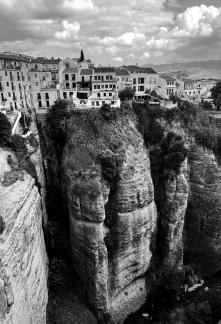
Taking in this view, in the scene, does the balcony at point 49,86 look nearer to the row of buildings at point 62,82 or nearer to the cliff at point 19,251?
the row of buildings at point 62,82

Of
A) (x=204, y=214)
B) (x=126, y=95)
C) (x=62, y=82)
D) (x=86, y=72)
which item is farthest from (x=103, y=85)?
(x=204, y=214)

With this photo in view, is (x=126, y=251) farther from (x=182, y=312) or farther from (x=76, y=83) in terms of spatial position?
(x=76, y=83)

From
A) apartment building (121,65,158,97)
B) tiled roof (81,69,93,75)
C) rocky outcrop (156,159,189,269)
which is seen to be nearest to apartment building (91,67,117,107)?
tiled roof (81,69,93,75)

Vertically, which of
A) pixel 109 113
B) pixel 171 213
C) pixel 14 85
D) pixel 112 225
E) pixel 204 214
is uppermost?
pixel 14 85

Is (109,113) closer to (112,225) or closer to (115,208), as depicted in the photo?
(115,208)

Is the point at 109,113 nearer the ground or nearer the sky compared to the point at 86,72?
nearer the ground

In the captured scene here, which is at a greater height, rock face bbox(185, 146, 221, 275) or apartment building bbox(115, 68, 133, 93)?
apartment building bbox(115, 68, 133, 93)

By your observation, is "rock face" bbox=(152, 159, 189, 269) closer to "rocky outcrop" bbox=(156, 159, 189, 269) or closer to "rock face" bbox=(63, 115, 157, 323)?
"rocky outcrop" bbox=(156, 159, 189, 269)
